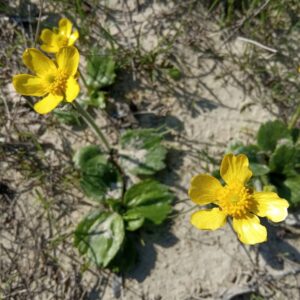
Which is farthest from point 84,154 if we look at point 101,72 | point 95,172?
point 101,72

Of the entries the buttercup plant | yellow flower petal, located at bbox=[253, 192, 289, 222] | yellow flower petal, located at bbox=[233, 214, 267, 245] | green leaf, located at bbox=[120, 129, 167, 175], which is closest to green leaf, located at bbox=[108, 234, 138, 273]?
the buttercup plant

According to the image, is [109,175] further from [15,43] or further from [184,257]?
[15,43]

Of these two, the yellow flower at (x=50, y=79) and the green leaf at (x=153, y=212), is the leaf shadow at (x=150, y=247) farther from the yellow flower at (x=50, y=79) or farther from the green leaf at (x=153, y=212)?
the yellow flower at (x=50, y=79)

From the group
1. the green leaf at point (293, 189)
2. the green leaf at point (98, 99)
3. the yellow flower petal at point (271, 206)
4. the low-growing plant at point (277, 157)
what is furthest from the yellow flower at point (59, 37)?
the green leaf at point (293, 189)

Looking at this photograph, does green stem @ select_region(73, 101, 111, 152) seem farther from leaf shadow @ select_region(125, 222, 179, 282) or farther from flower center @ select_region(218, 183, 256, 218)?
flower center @ select_region(218, 183, 256, 218)

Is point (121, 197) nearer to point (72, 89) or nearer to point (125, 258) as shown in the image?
point (125, 258)

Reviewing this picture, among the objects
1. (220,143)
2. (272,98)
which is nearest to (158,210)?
(220,143)
